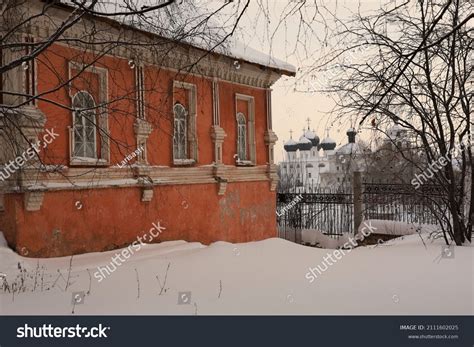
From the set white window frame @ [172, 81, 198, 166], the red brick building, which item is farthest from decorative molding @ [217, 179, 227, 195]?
white window frame @ [172, 81, 198, 166]

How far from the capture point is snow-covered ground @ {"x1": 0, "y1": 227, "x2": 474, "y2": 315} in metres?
4.22

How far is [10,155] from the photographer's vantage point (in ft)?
22.9

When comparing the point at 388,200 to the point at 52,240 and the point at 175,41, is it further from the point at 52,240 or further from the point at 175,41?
the point at 175,41

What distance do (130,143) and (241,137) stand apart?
461 centimetres

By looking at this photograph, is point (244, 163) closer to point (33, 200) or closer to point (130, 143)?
point (130, 143)

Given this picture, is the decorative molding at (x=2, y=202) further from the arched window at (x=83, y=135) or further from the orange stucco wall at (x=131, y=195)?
the arched window at (x=83, y=135)

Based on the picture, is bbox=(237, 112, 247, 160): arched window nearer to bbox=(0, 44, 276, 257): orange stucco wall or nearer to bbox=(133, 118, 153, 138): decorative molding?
bbox=(0, 44, 276, 257): orange stucco wall

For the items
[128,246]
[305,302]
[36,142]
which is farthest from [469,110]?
[36,142]

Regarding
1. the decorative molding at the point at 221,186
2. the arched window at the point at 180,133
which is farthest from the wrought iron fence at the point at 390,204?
the arched window at the point at 180,133

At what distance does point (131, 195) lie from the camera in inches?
364

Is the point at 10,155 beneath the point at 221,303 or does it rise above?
above

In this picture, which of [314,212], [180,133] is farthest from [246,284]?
[314,212]
